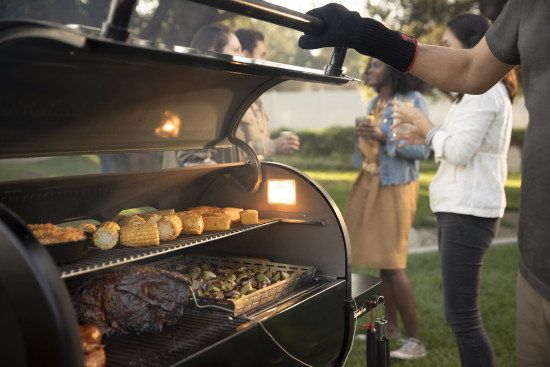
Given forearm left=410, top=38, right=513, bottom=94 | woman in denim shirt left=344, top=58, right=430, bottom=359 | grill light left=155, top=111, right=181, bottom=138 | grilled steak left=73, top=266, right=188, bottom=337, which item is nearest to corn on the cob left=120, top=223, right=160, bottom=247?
grilled steak left=73, top=266, right=188, bottom=337

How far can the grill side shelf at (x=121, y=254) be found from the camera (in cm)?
157

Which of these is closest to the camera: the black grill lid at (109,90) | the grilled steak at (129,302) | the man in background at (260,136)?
the black grill lid at (109,90)

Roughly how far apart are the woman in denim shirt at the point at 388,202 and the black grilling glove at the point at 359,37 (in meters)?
1.98

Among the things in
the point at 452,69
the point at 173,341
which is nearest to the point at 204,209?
the point at 173,341

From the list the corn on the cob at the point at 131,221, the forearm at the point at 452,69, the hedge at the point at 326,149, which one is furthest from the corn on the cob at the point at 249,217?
the hedge at the point at 326,149

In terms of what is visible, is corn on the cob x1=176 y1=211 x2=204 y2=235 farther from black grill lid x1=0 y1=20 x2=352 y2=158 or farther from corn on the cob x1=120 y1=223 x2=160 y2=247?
black grill lid x1=0 y1=20 x2=352 y2=158

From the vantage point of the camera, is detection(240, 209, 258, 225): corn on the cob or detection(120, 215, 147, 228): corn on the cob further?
detection(240, 209, 258, 225): corn on the cob

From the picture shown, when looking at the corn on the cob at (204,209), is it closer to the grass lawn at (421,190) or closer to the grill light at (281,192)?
the grill light at (281,192)

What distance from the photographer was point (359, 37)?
7.01ft

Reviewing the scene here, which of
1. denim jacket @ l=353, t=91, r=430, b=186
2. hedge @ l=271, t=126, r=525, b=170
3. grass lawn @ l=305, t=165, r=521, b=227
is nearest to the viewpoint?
denim jacket @ l=353, t=91, r=430, b=186

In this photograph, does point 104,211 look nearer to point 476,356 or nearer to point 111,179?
point 111,179

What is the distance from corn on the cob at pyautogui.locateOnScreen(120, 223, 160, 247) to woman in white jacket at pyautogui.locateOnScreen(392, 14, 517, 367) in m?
1.92

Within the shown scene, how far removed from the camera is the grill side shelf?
5.14 ft

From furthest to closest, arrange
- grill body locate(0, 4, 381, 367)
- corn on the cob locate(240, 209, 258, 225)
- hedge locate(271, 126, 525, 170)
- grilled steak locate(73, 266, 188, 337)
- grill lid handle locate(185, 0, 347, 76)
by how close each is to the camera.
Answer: hedge locate(271, 126, 525, 170), corn on the cob locate(240, 209, 258, 225), grilled steak locate(73, 266, 188, 337), grill lid handle locate(185, 0, 347, 76), grill body locate(0, 4, 381, 367)
